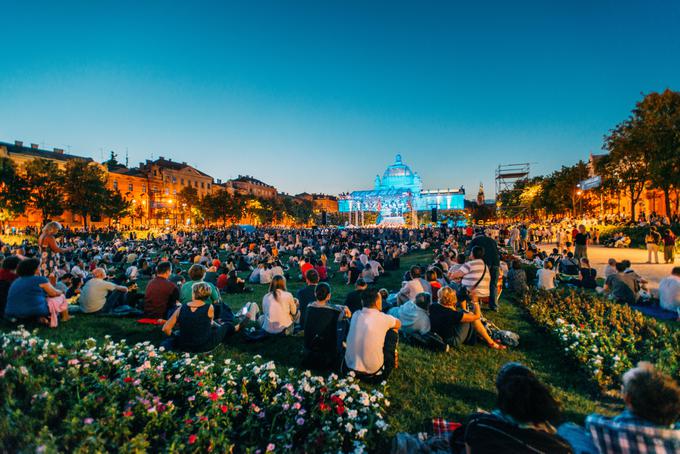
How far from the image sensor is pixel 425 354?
5578 mm

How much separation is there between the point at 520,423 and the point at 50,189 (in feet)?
161

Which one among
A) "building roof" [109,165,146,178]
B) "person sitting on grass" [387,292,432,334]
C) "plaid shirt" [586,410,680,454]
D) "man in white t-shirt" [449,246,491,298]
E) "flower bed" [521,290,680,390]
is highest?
"building roof" [109,165,146,178]

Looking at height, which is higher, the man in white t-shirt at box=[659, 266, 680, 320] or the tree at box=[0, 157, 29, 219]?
the tree at box=[0, 157, 29, 219]

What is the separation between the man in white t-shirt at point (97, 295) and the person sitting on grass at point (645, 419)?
848 cm

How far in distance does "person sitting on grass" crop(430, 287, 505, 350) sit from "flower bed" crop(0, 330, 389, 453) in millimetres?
2066

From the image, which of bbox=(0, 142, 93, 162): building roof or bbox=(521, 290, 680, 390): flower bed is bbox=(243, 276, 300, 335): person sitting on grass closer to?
bbox=(521, 290, 680, 390): flower bed

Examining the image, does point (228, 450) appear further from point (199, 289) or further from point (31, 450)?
point (199, 289)

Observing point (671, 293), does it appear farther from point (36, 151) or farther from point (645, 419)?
point (36, 151)

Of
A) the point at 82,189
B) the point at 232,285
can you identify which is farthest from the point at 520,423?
the point at 82,189

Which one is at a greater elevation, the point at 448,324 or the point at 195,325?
the point at 195,325

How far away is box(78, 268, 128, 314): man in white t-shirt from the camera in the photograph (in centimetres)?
752

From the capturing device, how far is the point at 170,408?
350 cm

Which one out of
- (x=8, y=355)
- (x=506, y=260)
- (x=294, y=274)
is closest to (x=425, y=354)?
(x=8, y=355)

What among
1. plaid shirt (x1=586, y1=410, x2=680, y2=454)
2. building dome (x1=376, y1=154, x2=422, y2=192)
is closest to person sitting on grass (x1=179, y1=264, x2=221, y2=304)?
plaid shirt (x1=586, y1=410, x2=680, y2=454)
